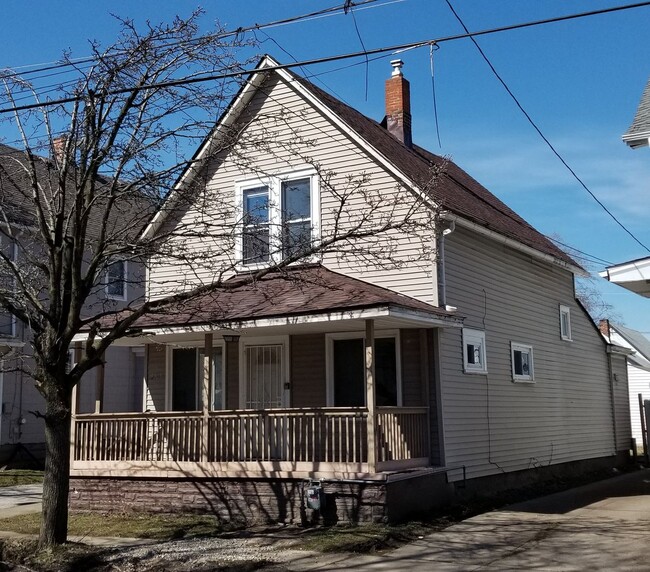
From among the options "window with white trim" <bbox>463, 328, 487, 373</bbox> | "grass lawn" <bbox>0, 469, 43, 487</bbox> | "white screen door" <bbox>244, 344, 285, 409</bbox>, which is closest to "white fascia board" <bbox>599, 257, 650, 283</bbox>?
"window with white trim" <bbox>463, 328, 487, 373</bbox>

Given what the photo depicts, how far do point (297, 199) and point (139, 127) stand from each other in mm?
5006

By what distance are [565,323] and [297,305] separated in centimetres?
982

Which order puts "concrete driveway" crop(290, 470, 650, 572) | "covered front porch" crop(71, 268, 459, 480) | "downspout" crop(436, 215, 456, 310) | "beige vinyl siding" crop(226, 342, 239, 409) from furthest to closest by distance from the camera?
"beige vinyl siding" crop(226, 342, 239, 409)
"downspout" crop(436, 215, 456, 310)
"covered front porch" crop(71, 268, 459, 480)
"concrete driveway" crop(290, 470, 650, 572)

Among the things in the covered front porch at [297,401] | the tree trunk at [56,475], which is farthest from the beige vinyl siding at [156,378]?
the tree trunk at [56,475]

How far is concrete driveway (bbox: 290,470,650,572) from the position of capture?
956cm

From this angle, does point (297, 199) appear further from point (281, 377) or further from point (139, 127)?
point (139, 127)

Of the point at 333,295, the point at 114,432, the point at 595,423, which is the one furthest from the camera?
the point at 595,423

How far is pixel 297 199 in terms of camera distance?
52.6ft

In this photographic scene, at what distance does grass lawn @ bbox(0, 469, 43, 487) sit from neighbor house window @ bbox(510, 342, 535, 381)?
1158 centimetres

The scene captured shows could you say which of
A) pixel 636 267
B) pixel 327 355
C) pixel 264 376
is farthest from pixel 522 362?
pixel 636 267

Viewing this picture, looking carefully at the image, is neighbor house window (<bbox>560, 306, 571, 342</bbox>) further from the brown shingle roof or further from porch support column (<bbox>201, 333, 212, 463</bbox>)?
porch support column (<bbox>201, 333, 212, 463</bbox>)

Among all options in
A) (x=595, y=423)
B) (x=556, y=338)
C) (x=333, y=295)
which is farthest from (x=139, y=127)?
(x=595, y=423)

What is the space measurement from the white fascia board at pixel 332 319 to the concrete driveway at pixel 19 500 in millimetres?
4147

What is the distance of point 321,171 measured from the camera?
14812 millimetres
